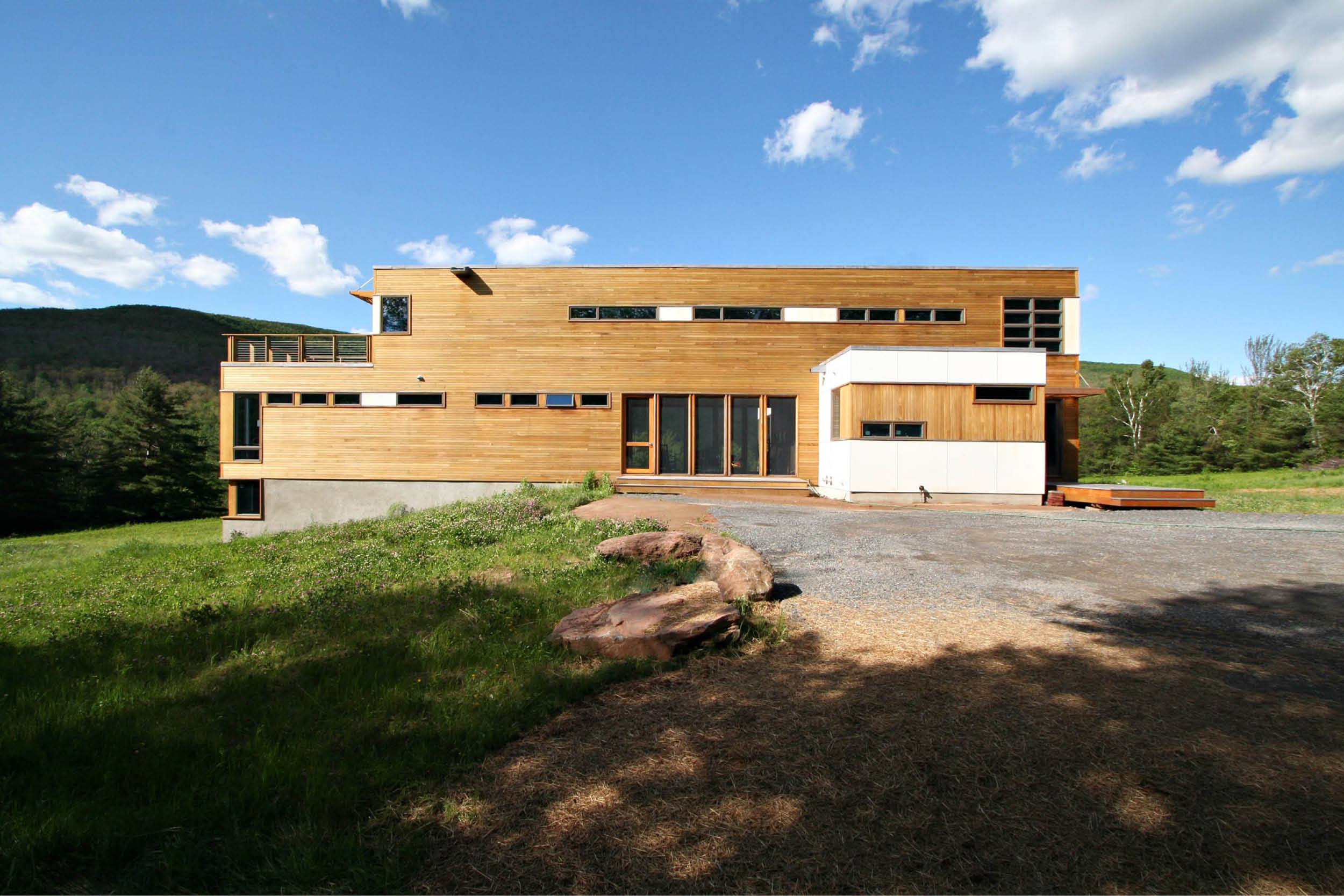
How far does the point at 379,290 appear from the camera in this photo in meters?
17.2

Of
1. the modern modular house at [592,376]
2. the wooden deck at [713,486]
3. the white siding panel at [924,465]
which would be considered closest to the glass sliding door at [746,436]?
the modern modular house at [592,376]

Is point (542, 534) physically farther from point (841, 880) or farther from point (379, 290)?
point (379, 290)

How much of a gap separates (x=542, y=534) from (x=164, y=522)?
40227 millimetres

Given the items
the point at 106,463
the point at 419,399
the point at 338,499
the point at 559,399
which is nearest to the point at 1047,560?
the point at 559,399

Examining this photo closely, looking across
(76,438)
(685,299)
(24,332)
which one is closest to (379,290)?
(685,299)

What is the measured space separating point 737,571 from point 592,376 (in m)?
12.4

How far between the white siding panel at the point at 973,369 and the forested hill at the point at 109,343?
83323 mm

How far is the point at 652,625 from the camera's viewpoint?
4.16m

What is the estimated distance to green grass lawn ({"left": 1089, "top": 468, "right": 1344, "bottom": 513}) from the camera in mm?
13117

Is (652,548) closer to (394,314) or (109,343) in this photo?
(394,314)

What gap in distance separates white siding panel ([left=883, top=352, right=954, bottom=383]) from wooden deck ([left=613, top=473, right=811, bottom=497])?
153 inches

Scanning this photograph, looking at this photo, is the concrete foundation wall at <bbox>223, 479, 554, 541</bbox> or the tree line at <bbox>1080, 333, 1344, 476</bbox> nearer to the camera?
the concrete foundation wall at <bbox>223, 479, 554, 541</bbox>

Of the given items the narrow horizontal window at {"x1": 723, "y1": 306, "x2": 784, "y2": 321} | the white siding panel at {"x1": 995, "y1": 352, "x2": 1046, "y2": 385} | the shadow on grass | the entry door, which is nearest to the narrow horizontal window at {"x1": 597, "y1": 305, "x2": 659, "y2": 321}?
the narrow horizontal window at {"x1": 723, "y1": 306, "x2": 784, "y2": 321}

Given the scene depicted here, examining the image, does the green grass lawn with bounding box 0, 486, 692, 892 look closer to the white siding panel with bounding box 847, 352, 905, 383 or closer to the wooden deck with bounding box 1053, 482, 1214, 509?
the white siding panel with bounding box 847, 352, 905, 383
